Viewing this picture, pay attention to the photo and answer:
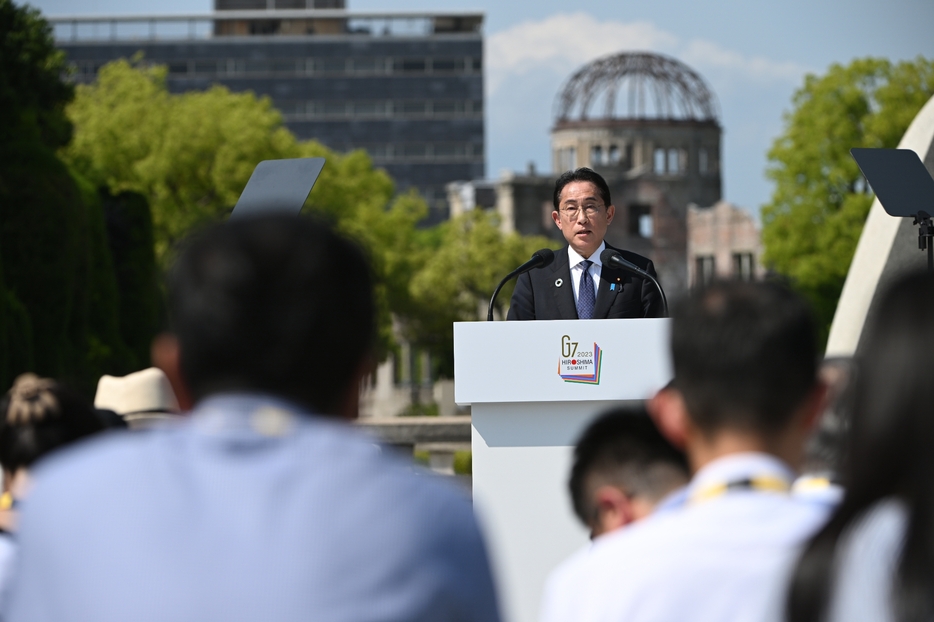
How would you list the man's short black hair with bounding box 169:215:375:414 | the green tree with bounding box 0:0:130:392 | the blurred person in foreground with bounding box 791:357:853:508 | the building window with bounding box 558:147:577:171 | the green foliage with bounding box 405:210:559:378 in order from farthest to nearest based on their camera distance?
the building window with bounding box 558:147:577:171 → the green foliage with bounding box 405:210:559:378 → the green tree with bounding box 0:0:130:392 → the blurred person in foreground with bounding box 791:357:853:508 → the man's short black hair with bounding box 169:215:375:414

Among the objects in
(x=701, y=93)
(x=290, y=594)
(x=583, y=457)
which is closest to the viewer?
(x=290, y=594)

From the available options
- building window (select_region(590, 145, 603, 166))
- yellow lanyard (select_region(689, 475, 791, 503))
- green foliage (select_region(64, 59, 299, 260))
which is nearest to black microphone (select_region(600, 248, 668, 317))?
yellow lanyard (select_region(689, 475, 791, 503))

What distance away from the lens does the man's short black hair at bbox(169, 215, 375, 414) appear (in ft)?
5.51

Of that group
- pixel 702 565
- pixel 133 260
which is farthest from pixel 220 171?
pixel 702 565

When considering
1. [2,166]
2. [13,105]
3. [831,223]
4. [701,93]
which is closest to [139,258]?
[13,105]

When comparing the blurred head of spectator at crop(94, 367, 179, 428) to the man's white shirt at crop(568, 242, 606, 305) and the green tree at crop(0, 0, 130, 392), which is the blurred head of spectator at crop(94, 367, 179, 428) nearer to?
the man's white shirt at crop(568, 242, 606, 305)

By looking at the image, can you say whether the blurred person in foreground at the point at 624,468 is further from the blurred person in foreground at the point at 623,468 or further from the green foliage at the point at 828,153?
the green foliage at the point at 828,153

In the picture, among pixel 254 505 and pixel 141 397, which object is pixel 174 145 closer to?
pixel 141 397

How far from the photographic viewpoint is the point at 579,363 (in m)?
5.02

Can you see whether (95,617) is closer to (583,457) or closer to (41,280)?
(583,457)

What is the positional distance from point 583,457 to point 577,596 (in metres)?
0.83

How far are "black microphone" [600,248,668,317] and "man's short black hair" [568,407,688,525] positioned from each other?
2.98 meters

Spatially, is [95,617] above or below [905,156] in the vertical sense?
below

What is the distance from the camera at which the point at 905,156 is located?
7.93 m
